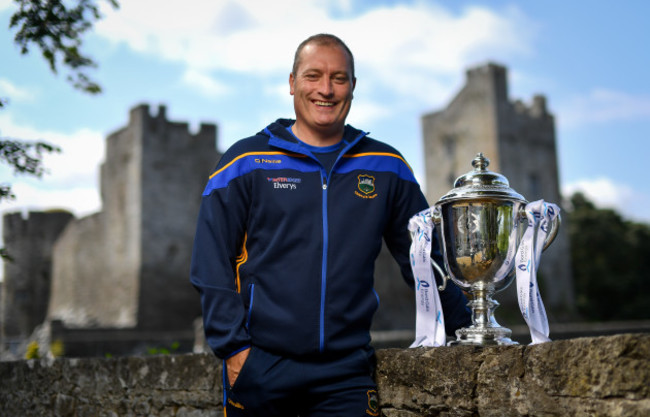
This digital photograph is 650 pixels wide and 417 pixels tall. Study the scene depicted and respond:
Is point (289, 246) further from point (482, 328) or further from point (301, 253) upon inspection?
point (482, 328)

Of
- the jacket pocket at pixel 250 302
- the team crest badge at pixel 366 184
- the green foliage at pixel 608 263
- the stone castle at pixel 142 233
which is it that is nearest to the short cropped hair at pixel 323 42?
the team crest badge at pixel 366 184

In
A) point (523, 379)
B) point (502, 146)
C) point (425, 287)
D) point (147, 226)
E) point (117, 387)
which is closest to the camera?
point (523, 379)

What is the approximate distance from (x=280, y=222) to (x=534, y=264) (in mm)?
785

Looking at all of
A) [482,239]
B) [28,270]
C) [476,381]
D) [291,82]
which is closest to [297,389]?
[476,381]

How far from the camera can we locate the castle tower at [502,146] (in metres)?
32.7

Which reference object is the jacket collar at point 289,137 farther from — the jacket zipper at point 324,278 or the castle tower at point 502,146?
the castle tower at point 502,146

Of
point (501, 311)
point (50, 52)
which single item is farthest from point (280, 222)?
point (501, 311)

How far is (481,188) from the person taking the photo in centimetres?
256

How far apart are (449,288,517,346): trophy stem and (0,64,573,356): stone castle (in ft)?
55.1

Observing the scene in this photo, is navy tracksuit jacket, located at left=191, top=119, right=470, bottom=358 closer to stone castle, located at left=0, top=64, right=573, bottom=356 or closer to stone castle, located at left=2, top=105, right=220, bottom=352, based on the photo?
stone castle, located at left=0, top=64, right=573, bottom=356

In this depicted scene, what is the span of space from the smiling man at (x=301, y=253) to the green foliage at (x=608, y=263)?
115 ft

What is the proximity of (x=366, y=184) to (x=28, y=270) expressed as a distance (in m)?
33.1

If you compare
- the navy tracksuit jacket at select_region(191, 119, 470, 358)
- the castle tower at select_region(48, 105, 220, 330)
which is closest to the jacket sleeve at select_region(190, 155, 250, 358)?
the navy tracksuit jacket at select_region(191, 119, 470, 358)

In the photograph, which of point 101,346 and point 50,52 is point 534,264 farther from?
point 101,346
